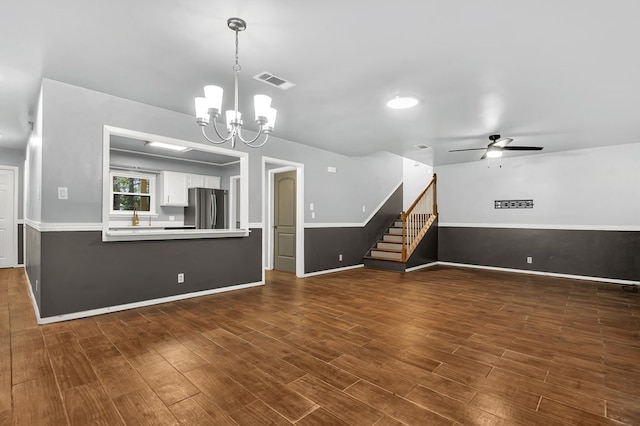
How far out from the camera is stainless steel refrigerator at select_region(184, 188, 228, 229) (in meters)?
7.15

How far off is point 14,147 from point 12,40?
547 cm

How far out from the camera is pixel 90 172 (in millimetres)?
3436

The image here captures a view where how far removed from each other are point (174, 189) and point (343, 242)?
400cm

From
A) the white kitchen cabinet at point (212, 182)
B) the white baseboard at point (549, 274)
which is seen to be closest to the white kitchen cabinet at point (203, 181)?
the white kitchen cabinet at point (212, 182)

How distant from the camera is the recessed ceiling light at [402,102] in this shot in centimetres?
353

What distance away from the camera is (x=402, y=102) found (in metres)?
3.61

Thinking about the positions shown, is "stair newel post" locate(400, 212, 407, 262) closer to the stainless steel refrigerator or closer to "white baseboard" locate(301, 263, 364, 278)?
"white baseboard" locate(301, 263, 364, 278)

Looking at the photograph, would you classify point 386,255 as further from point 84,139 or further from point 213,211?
point 84,139

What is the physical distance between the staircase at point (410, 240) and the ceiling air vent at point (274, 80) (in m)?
4.28

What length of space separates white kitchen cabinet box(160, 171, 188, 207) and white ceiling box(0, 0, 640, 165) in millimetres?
2774

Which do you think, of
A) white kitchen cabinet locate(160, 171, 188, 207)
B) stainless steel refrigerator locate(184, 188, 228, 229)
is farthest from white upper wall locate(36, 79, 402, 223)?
white kitchen cabinet locate(160, 171, 188, 207)

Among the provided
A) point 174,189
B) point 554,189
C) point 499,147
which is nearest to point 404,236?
point 499,147

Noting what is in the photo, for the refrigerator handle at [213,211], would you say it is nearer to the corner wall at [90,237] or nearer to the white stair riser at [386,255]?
the corner wall at [90,237]

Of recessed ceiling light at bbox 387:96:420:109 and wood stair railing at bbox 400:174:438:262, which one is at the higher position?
recessed ceiling light at bbox 387:96:420:109
